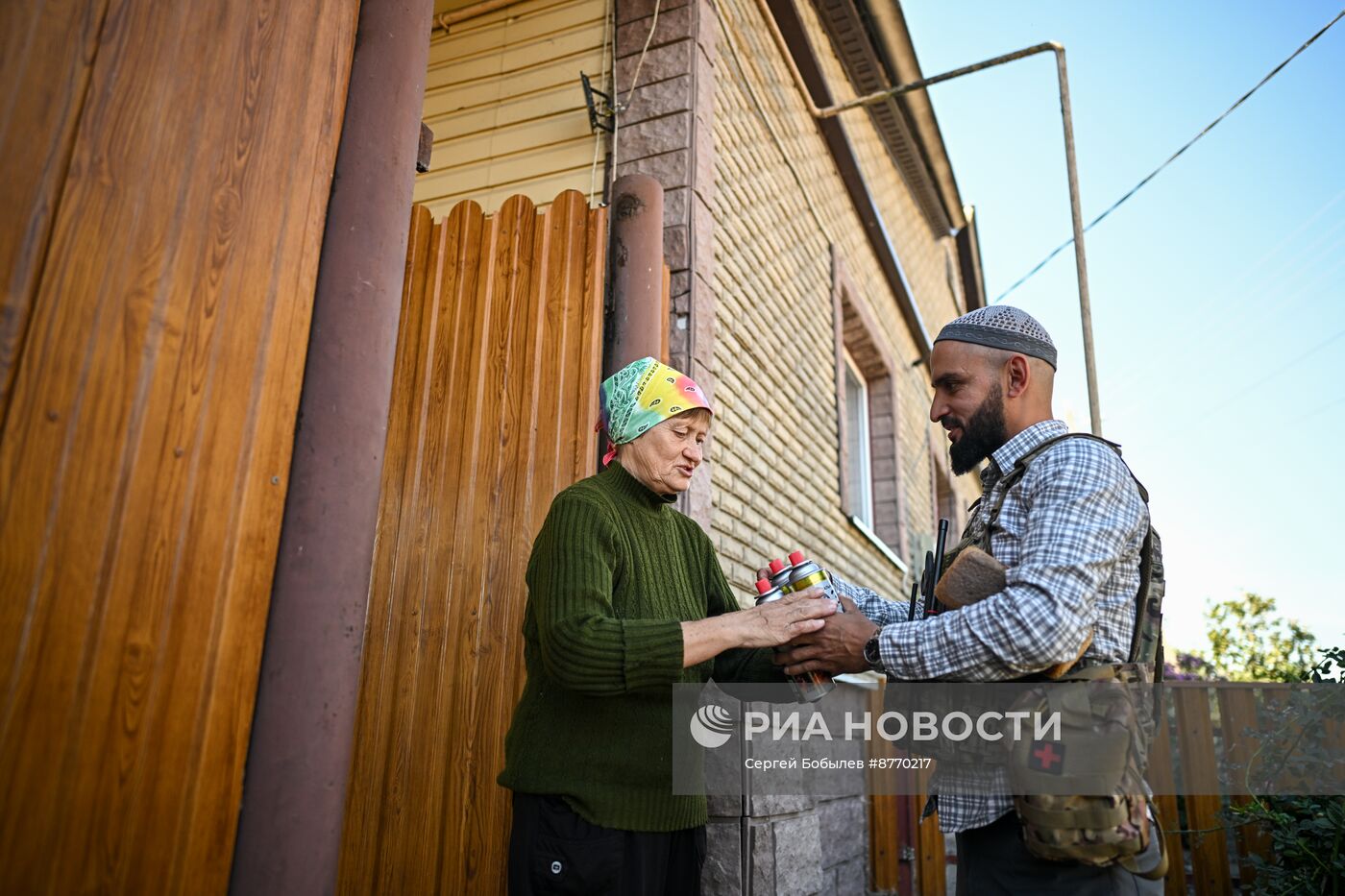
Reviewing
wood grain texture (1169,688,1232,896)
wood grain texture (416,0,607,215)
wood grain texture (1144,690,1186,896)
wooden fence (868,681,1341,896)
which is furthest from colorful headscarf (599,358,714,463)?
wood grain texture (1169,688,1232,896)

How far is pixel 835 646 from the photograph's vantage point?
2.26 m

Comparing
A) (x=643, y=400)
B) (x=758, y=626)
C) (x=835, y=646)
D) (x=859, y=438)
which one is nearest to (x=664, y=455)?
(x=643, y=400)

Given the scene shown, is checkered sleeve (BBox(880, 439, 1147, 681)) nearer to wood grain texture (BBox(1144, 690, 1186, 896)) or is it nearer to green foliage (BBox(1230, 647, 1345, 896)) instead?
green foliage (BBox(1230, 647, 1345, 896))

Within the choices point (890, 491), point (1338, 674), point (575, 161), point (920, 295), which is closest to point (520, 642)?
point (575, 161)

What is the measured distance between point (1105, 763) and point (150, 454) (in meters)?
1.93

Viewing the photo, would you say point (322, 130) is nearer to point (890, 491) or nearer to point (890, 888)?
point (890, 888)

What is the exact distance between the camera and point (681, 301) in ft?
13.3

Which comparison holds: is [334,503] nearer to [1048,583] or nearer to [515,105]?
[1048,583]

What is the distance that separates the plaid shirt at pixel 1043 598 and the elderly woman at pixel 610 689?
39 cm

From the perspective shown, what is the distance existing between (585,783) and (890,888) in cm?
317

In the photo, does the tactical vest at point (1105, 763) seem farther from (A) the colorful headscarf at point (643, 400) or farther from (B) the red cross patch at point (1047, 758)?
(A) the colorful headscarf at point (643, 400)

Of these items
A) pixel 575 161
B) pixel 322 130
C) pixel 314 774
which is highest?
pixel 575 161

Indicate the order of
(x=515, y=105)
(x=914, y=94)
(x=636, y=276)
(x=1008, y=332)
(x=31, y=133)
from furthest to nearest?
(x=914, y=94), (x=515, y=105), (x=636, y=276), (x=1008, y=332), (x=31, y=133)

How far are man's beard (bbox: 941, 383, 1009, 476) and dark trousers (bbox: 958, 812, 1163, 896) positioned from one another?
85 cm
